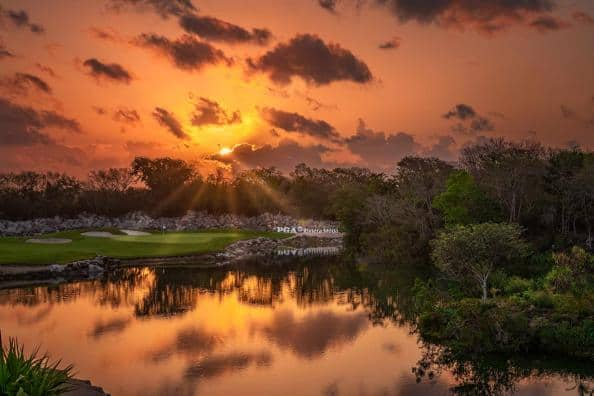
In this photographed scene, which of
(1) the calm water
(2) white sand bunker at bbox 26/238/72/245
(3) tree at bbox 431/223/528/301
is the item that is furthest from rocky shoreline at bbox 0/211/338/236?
(3) tree at bbox 431/223/528/301

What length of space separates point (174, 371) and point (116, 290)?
22372 mm

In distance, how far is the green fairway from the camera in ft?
179

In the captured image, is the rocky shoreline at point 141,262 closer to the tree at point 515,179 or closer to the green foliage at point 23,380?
the tree at point 515,179

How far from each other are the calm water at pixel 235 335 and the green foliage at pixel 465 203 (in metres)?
9.50

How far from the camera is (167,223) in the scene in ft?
371

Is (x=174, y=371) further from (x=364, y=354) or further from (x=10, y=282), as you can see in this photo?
(x=10, y=282)

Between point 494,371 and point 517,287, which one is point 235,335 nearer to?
point 494,371

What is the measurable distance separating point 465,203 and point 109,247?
136ft

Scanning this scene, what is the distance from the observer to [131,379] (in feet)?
70.2

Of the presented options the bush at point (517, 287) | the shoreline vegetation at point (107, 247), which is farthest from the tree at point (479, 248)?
the shoreline vegetation at point (107, 247)

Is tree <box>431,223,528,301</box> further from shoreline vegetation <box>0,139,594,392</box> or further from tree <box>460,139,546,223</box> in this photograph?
tree <box>460,139,546,223</box>

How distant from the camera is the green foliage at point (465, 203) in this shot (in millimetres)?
52375

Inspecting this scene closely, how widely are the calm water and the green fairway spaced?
11921 mm

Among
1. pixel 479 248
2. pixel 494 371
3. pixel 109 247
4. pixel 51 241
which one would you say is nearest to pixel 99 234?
pixel 51 241
